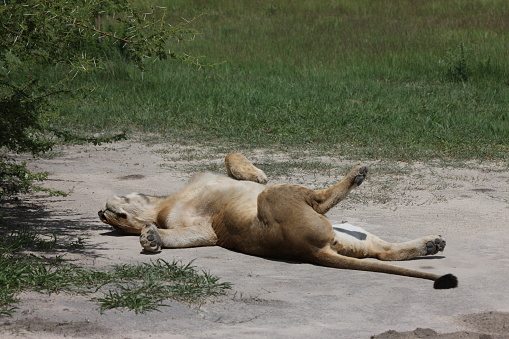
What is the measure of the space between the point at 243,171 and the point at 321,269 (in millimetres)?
1445

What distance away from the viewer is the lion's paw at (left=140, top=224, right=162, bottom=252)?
18.1 ft

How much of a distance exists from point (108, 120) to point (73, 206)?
4.39m

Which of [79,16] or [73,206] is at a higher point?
[79,16]

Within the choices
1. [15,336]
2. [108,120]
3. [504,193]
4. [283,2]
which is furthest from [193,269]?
[283,2]

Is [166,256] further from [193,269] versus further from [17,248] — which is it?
[17,248]

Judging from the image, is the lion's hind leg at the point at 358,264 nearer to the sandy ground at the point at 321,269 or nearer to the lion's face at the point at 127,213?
the sandy ground at the point at 321,269

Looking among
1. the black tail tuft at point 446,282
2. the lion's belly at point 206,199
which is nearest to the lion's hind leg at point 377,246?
the lion's belly at point 206,199

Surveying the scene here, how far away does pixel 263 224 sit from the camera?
550 centimetres

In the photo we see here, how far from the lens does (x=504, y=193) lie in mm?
7699

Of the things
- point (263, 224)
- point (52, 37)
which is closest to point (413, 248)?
point (263, 224)

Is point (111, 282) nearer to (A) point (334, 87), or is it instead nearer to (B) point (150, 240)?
(B) point (150, 240)

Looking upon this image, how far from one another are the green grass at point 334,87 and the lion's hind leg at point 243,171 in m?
1.20

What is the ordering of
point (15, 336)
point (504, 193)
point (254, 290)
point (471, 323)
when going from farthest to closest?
point (504, 193) < point (254, 290) < point (471, 323) < point (15, 336)

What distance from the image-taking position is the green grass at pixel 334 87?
414 inches
